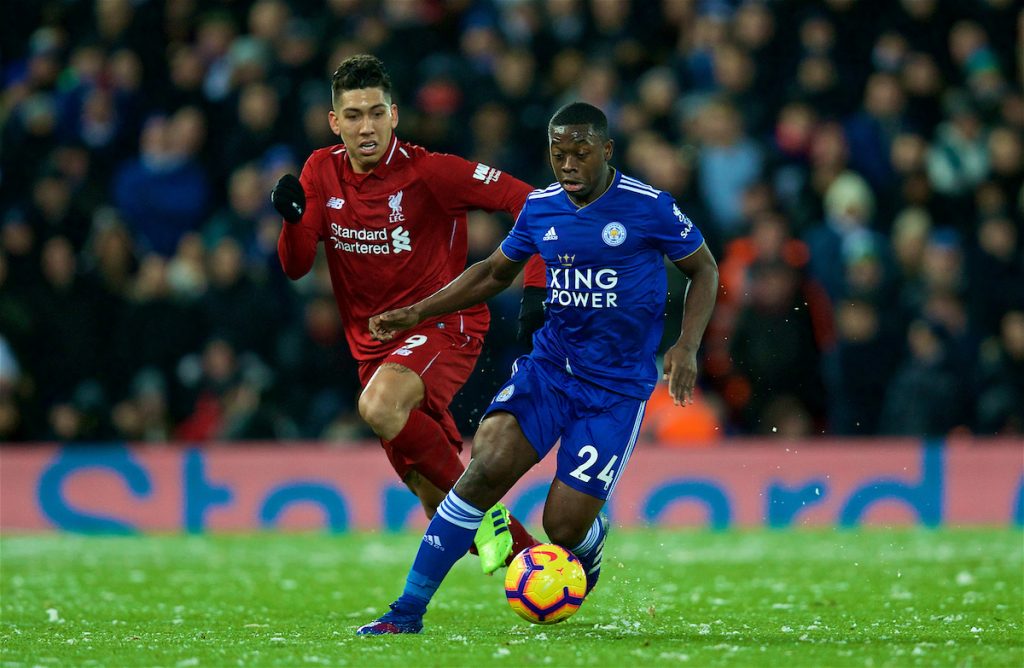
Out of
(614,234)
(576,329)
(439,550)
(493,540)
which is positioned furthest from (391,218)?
(439,550)

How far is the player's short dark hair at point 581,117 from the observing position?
7539 millimetres

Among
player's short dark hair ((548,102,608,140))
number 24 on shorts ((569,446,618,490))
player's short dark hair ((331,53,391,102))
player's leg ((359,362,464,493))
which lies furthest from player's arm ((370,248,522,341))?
player's short dark hair ((331,53,391,102))

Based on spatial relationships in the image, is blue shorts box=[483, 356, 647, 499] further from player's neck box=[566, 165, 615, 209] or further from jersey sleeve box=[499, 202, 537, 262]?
player's neck box=[566, 165, 615, 209]

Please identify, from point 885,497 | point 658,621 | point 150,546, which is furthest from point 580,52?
point 658,621

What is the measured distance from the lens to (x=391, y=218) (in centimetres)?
856

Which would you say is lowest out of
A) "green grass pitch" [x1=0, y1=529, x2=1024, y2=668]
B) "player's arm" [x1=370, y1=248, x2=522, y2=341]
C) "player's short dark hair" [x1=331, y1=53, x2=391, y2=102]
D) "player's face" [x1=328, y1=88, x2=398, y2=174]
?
"green grass pitch" [x1=0, y1=529, x2=1024, y2=668]

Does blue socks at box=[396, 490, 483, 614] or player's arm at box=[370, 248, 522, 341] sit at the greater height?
player's arm at box=[370, 248, 522, 341]

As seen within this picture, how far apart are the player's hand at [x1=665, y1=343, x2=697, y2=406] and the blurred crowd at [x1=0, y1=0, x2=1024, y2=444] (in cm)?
592

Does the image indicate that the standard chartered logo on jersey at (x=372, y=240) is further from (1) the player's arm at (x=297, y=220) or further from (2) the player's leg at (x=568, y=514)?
(2) the player's leg at (x=568, y=514)

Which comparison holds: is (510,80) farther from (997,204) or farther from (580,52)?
(997,204)

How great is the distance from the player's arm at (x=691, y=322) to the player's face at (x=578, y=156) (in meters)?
0.61

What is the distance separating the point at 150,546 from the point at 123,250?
115 inches

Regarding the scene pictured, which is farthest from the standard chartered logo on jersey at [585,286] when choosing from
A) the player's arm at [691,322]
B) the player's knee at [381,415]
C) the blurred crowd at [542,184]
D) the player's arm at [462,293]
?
the blurred crowd at [542,184]

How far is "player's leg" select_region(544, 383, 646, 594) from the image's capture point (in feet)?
25.7
